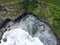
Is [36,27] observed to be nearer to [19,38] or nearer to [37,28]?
[37,28]

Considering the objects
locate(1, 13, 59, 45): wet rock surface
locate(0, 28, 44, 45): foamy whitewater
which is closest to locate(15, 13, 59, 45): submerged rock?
locate(1, 13, 59, 45): wet rock surface

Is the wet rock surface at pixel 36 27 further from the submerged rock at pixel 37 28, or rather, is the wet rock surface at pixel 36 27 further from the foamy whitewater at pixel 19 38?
the foamy whitewater at pixel 19 38

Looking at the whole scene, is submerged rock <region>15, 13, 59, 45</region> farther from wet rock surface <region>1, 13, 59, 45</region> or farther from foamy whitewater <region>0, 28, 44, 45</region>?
foamy whitewater <region>0, 28, 44, 45</region>

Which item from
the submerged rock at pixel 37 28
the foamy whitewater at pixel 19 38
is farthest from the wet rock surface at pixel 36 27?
the foamy whitewater at pixel 19 38

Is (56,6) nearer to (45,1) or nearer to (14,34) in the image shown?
(45,1)

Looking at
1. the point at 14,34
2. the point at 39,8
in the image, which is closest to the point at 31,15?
the point at 39,8

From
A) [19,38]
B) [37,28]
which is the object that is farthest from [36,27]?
[19,38]

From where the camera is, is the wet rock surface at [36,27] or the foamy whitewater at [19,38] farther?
the wet rock surface at [36,27]
